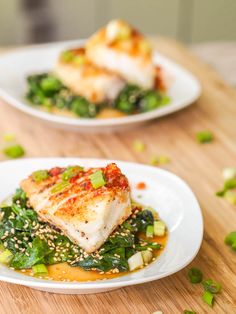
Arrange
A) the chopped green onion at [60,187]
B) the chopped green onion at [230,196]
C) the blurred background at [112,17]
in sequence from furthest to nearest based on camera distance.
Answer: the blurred background at [112,17] < the chopped green onion at [230,196] < the chopped green onion at [60,187]

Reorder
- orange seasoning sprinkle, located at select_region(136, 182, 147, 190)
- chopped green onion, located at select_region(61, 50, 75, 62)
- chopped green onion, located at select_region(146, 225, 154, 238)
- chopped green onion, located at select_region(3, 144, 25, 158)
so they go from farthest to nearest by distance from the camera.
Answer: chopped green onion, located at select_region(61, 50, 75, 62) → chopped green onion, located at select_region(3, 144, 25, 158) → orange seasoning sprinkle, located at select_region(136, 182, 147, 190) → chopped green onion, located at select_region(146, 225, 154, 238)

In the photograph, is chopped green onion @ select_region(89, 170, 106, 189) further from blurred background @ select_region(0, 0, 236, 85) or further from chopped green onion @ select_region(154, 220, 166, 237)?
blurred background @ select_region(0, 0, 236, 85)

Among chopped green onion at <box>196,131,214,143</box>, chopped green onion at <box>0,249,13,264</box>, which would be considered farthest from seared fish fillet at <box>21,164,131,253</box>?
chopped green onion at <box>196,131,214,143</box>

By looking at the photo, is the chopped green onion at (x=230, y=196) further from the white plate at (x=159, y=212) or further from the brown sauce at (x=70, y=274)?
the brown sauce at (x=70, y=274)

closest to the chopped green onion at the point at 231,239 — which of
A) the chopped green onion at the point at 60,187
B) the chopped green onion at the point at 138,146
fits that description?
the chopped green onion at the point at 60,187

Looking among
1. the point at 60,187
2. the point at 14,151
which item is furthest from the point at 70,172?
the point at 14,151

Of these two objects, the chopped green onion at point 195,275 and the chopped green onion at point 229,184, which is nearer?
the chopped green onion at point 195,275

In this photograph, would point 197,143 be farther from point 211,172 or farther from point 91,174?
point 91,174
